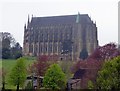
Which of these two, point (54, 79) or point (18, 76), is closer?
point (54, 79)

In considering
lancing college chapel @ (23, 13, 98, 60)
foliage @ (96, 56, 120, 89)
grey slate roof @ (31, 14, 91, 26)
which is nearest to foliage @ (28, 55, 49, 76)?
foliage @ (96, 56, 120, 89)

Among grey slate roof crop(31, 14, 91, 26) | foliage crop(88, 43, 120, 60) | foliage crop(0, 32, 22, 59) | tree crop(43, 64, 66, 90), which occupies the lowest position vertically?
tree crop(43, 64, 66, 90)

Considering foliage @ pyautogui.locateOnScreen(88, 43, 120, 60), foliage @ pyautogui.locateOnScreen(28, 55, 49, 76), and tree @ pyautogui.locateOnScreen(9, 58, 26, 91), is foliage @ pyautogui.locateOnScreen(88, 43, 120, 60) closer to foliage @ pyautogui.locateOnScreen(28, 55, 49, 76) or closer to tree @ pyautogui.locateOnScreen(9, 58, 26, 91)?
foliage @ pyautogui.locateOnScreen(28, 55, 49, 76)

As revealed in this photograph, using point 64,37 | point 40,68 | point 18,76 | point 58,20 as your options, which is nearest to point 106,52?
point 40,68

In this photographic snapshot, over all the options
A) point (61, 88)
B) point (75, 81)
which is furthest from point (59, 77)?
point (75, 81)

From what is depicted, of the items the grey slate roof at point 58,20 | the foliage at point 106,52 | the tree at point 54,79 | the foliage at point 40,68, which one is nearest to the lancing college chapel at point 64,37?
the grey slate roof at point 58,20

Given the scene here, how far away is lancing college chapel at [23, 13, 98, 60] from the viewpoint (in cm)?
7388

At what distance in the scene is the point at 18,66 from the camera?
29.1m

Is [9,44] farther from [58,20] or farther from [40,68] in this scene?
[40,68]

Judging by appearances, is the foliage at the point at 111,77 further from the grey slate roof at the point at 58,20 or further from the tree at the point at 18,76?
the grey slate roof at the point at 58,20

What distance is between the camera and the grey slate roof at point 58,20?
76312mm

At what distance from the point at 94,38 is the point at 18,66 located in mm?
47256

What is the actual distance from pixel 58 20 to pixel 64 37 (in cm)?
712

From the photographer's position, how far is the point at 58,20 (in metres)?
80.5
